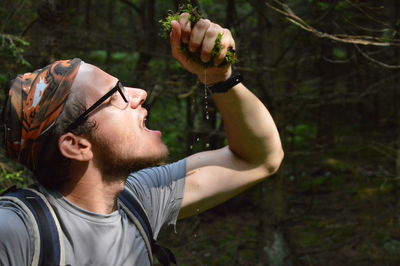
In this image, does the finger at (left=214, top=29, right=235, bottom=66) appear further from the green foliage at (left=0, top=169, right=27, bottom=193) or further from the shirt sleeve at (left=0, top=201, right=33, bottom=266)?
the green foliage at (left=0, top=169, right=27, bottom=193)

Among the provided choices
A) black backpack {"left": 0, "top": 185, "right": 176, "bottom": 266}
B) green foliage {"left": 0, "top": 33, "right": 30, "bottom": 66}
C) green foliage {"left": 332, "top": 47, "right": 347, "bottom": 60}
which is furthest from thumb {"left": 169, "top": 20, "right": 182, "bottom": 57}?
green foliage {"left": 332, "top": 47, "right": 347, "bottom": 60}

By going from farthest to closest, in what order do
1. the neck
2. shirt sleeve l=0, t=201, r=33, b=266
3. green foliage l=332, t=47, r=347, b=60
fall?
green foliage l=332, t=47, r=347, b=60
the neck
shirt sleeve l=0, t=201, r=33, b=266

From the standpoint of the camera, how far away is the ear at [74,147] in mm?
2371

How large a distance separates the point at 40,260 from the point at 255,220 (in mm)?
6992

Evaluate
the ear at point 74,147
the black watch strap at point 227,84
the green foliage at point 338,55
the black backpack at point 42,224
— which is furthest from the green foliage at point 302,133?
the black backpack at point 42,224

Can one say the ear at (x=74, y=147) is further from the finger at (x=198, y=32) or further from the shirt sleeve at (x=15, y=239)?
the finger at (x=198, y=32)

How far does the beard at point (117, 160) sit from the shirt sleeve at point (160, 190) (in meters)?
0.22

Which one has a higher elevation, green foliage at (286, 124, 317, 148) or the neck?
the neck

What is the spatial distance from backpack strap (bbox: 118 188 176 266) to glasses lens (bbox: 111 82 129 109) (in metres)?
0.42

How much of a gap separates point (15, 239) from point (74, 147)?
536 mm

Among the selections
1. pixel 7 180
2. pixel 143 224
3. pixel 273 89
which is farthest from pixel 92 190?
pixel 273 89

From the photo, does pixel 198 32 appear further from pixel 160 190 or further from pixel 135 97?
pixel 160 190

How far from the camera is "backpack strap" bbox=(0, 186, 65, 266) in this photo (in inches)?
78.7

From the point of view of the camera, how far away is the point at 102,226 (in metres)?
2.36
